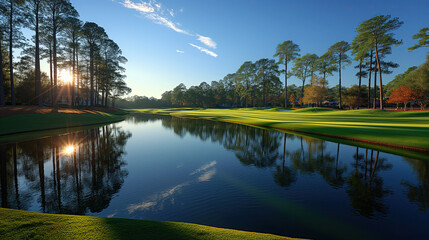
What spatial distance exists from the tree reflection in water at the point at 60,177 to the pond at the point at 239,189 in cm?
3

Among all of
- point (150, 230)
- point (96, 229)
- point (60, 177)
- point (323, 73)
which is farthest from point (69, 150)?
point (323, 73)

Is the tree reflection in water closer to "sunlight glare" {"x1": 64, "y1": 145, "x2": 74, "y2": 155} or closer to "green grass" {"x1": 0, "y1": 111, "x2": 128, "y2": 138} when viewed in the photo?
"sunlight glare" {"x1": 64, "y1": 145, "x2": 74, "y2": 155}

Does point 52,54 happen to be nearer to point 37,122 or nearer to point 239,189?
point 37,122

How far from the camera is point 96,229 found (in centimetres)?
325

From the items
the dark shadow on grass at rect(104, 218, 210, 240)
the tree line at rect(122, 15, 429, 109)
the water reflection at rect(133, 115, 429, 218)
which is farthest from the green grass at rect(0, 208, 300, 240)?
the tree line at rect(122, 15, 429, 109)

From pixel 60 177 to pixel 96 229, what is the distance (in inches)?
214

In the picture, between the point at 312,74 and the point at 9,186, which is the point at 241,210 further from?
the point at 312,74

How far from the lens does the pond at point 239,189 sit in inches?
174

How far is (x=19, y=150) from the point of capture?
10.4 metres

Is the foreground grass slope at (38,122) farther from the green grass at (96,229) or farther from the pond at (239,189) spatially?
the green grass at (96,229)

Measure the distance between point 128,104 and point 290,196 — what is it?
147 meters

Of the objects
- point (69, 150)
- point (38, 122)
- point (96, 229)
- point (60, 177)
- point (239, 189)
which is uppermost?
point (38, 122)

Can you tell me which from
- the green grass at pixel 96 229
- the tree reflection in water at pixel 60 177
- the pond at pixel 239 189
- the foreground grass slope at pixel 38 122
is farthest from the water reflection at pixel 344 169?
the foreground grass slope at pixel 38 122

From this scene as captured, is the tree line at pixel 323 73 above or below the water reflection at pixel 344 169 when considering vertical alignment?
above
